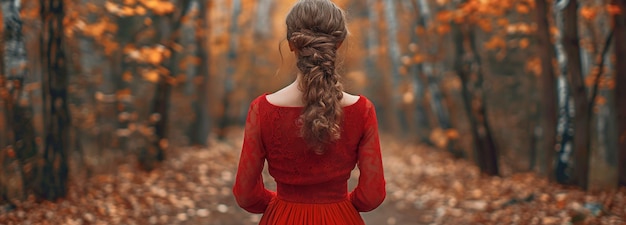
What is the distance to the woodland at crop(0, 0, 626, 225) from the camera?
7.51m

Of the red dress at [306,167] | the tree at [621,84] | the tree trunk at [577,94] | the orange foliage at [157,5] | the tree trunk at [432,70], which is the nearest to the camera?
the red dress at [306,167]

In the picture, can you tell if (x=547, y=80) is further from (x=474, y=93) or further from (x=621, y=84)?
(x=474, y=93)

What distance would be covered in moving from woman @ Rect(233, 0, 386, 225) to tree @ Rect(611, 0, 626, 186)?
6.17 meters

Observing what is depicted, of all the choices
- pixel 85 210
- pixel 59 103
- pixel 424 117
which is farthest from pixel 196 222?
pixel 424 117

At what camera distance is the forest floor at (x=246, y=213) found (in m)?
7.43

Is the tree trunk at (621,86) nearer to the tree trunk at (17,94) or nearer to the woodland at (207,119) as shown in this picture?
the woodland at (207,119)

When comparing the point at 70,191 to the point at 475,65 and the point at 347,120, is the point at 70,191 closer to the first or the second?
the point at 347,120

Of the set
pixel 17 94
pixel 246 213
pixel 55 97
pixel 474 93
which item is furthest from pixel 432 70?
pixel 17 94

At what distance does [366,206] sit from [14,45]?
5682 millimetres

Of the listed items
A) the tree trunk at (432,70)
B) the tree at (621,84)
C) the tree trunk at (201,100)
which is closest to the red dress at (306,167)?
the tree at (621,84)

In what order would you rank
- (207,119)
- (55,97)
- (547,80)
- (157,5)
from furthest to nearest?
(207,119) < (157,5) < (547,80) < (55,97)

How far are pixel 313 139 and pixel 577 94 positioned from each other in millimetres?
6704

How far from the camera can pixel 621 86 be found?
8.06 meters

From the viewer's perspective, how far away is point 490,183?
454 inches
